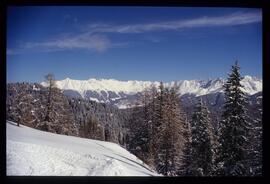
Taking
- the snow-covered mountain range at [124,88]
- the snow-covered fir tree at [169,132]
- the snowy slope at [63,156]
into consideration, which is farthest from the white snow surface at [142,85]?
the snowy slope at [63,156]

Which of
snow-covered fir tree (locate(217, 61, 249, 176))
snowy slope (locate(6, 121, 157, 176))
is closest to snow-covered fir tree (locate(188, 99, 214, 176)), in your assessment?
snow-covered fir tree (locate(217, 61, 249, 176))

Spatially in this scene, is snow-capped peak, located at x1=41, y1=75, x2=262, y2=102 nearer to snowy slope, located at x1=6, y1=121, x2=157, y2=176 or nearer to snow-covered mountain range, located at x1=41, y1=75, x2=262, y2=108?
snow-covered mountain range, located at x1=41, y1=75, x2=262, y2=108

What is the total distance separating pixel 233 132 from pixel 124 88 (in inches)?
48.7

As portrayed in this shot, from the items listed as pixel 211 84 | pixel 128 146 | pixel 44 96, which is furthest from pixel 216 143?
pixel 44 96

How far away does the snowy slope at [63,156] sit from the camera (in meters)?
4.52

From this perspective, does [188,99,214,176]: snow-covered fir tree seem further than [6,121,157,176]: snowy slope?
Yes

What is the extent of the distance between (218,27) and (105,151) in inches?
67.3

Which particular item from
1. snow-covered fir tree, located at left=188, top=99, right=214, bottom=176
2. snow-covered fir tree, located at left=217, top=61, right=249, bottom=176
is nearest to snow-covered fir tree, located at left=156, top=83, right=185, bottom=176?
snow-covered fir tree, located at left=188, top=99, right=214, bottom=176

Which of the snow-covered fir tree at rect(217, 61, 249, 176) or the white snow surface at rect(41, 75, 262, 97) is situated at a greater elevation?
the white snow surface at rect(41, 75, 262, 97)

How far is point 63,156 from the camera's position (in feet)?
15.0

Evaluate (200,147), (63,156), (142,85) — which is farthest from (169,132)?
(63,156)

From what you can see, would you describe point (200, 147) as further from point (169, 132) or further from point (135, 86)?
point (135, 86)

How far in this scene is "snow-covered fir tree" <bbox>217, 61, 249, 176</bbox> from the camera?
4660 mm

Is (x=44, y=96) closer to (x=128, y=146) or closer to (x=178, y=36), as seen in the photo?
(x=128, y=146)
